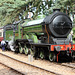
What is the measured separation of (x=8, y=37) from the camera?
16.7 meters

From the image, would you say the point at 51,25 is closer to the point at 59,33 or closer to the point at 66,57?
the point at 59,33

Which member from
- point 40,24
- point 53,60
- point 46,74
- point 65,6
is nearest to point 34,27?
point 40,24

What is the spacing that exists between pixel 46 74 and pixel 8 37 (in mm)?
10328

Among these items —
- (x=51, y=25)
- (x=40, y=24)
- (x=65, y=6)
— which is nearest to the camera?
(x=51, y=25)

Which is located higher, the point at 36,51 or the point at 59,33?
the point at 59,33

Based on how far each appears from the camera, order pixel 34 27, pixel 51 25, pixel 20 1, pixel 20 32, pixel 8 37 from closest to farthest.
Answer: pixel 51 25 → pixel 34 27 → pixel 20 32 → pixel 8 37 → pixel 20 1

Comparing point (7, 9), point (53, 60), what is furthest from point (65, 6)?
point (53, 60)

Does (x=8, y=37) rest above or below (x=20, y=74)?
above

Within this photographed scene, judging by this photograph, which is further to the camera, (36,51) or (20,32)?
(20,32)

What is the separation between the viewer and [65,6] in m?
19.5

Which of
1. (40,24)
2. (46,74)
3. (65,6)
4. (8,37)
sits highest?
(65,6)

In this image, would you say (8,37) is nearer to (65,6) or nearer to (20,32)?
(20,32)

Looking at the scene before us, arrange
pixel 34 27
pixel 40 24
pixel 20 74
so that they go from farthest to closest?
pixel 34 27, pixel 40 24, pixel 20 74

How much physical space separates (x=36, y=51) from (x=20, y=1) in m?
14.3
